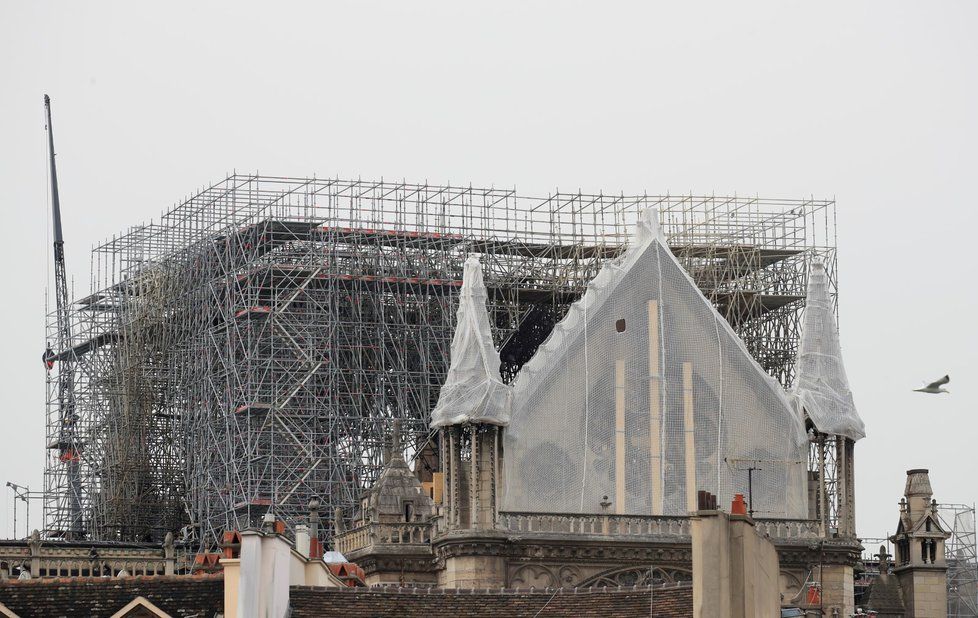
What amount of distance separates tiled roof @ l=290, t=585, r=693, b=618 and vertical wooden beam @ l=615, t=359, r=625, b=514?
25.8 m

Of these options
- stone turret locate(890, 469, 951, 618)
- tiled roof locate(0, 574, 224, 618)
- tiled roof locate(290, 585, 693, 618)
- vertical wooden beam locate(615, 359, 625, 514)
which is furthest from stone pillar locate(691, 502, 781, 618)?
stone turret locate(890, 469, 951, 618)

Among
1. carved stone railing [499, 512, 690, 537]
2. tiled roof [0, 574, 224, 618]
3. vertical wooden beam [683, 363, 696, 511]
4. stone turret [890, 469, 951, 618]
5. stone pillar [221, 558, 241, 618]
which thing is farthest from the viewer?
stone turret [890, 469, 951, 618]

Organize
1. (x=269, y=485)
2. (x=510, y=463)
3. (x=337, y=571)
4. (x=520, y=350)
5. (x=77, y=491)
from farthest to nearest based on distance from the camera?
(x=77, y=491) → (x=520, y=350) → (x=269, y=485) → (x=510, y=463) → (x=337, y=571)

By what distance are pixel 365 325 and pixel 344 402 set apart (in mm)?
Answer: 2825

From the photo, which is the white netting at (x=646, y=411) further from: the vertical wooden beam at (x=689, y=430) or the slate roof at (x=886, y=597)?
the slate roof at (x=886, y=597)

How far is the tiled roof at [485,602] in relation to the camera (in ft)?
172

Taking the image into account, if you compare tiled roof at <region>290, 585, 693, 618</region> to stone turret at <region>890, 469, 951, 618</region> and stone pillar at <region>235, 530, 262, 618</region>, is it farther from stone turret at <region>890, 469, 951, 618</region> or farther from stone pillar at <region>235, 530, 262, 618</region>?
stone turret at <region>890, 469, 951, 618</region>

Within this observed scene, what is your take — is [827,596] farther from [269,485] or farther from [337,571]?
[269,485]

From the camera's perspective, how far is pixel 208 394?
9875cm

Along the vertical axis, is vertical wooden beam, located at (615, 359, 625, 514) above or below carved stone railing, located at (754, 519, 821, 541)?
above

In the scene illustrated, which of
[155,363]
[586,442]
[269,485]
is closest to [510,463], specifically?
[586,442]

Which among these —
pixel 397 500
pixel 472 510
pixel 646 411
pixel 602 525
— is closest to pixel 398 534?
pixel 397 500

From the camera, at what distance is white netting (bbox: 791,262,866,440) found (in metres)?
82.6

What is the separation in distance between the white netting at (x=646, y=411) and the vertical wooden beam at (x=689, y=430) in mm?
29
